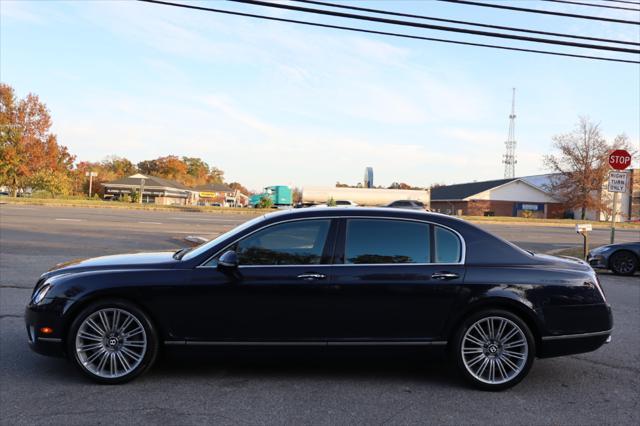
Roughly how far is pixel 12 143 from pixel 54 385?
60.4 metres

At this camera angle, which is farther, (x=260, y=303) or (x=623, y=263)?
(x=623, y=263)

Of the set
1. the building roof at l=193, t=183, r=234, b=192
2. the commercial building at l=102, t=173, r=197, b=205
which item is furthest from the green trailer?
the building roof at l=193, t=183, r=234, b=192

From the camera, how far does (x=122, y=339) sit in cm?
436

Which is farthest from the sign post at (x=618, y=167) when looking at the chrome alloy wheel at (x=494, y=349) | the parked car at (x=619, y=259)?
the chrome alloy wheel at (x=494, y=349)

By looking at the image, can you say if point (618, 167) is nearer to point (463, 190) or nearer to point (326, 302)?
point (326, 302)

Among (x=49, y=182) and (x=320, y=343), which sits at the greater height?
(x=49, y=182)

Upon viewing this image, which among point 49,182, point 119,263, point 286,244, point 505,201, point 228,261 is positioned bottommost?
point 119,263

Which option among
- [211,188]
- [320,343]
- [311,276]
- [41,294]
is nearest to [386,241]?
[311,276]

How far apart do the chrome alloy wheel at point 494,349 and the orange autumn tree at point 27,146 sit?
58.4 metres

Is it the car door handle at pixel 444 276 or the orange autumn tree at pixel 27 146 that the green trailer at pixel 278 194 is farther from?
the car door handle at pixel 444 276

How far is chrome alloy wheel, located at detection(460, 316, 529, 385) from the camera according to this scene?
14.6ft

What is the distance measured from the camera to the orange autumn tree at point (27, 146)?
54.8 metres

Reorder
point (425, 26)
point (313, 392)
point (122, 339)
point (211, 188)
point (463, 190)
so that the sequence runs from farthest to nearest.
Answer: point (211, 188) → point (463, 190) → point (425, 26) → point (122, 339) → point (313, 392)

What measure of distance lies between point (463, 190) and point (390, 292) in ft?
Answer: 234
